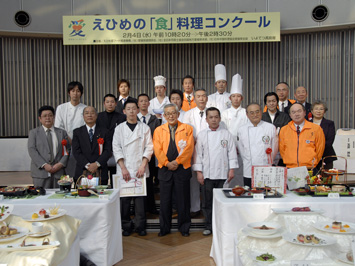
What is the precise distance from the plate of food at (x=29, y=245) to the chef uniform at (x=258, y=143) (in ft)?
7.41

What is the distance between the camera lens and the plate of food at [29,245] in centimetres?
207

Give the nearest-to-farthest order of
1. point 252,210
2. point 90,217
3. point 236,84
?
point 252,210 → point 90,217 → point 236,84

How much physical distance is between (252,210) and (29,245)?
1.58m

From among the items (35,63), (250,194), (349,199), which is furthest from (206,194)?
(35,63)

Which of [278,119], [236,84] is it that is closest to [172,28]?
[236,84]

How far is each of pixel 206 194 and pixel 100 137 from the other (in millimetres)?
1302

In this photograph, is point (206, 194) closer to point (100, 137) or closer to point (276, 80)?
point (100, 137)

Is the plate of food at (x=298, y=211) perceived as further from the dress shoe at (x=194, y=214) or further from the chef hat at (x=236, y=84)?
the chef hat at (x=236, y=84)

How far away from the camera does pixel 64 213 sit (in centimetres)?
266

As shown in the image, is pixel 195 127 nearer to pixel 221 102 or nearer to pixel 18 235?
pixel 221 102

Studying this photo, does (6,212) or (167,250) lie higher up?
(6,212)

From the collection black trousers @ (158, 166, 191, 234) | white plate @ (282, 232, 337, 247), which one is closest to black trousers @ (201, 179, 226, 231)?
black trousers @ (158, 166, 191, 234)

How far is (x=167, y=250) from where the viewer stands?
3.69m

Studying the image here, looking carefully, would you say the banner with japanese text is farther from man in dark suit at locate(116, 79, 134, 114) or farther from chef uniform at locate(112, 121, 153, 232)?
chef uniform at locate(112, 121, 153, 232)
